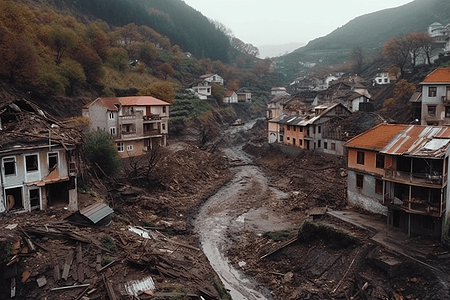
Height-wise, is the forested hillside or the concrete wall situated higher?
the forested hillside

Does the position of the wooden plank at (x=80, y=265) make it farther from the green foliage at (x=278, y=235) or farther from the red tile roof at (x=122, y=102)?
the red tile roof at (x=122, y=102)

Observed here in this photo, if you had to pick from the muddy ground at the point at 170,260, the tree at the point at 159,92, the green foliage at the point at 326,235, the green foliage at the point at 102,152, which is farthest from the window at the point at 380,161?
the tree at the point at 159,92

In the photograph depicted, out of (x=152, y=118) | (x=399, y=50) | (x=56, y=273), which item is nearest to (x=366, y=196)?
(x=56, y=273)

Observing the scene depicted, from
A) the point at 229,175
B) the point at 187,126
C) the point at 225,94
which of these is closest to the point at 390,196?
the point at 229,175

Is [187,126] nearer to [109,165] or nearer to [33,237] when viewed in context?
[109,165]

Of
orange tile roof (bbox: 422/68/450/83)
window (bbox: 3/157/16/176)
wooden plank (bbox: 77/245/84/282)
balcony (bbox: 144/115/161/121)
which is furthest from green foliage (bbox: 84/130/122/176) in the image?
orange tile roof (bbox: 422/68/450/83)

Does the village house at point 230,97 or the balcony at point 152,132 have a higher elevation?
the village house at point 230,97

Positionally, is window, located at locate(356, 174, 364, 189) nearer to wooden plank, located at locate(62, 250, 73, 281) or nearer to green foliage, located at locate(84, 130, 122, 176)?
wooden plank, located at locate(62, 250, 73, 281)

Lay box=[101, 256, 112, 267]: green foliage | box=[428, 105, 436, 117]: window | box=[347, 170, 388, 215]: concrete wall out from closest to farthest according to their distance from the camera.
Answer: box=[101, 256, 112, 267]: green foliage, box=[347, 170, 388, 215]: concrete wall, box=[428, 105, 436, 117]: window
